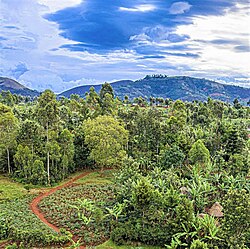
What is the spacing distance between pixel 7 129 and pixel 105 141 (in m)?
12.1

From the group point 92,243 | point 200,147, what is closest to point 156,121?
point 200,147

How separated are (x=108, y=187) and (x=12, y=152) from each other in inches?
550

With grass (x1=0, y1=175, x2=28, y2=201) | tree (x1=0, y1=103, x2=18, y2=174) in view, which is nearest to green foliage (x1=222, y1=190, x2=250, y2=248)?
grass (x1=0, y1=175, x2=28, y2=201)

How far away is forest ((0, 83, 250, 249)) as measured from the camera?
2341cm

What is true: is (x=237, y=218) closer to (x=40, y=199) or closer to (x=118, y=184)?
(x=118, y=184)

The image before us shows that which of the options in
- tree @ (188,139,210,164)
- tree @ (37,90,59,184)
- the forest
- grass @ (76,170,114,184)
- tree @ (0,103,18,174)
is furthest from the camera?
grass @ (76,170,114,184)

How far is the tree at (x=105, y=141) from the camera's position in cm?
4000

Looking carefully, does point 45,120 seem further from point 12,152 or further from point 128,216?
point 128,216

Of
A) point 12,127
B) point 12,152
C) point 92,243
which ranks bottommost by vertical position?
point 92,243

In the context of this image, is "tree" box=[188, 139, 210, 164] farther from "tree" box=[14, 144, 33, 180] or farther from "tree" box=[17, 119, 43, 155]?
"tree" box=[14, 144, 33, 180]

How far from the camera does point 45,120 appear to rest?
37.2 metres

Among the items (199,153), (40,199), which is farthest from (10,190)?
(199,153)

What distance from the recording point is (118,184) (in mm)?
31234

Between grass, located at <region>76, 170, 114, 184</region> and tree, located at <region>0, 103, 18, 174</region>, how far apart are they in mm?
9623
